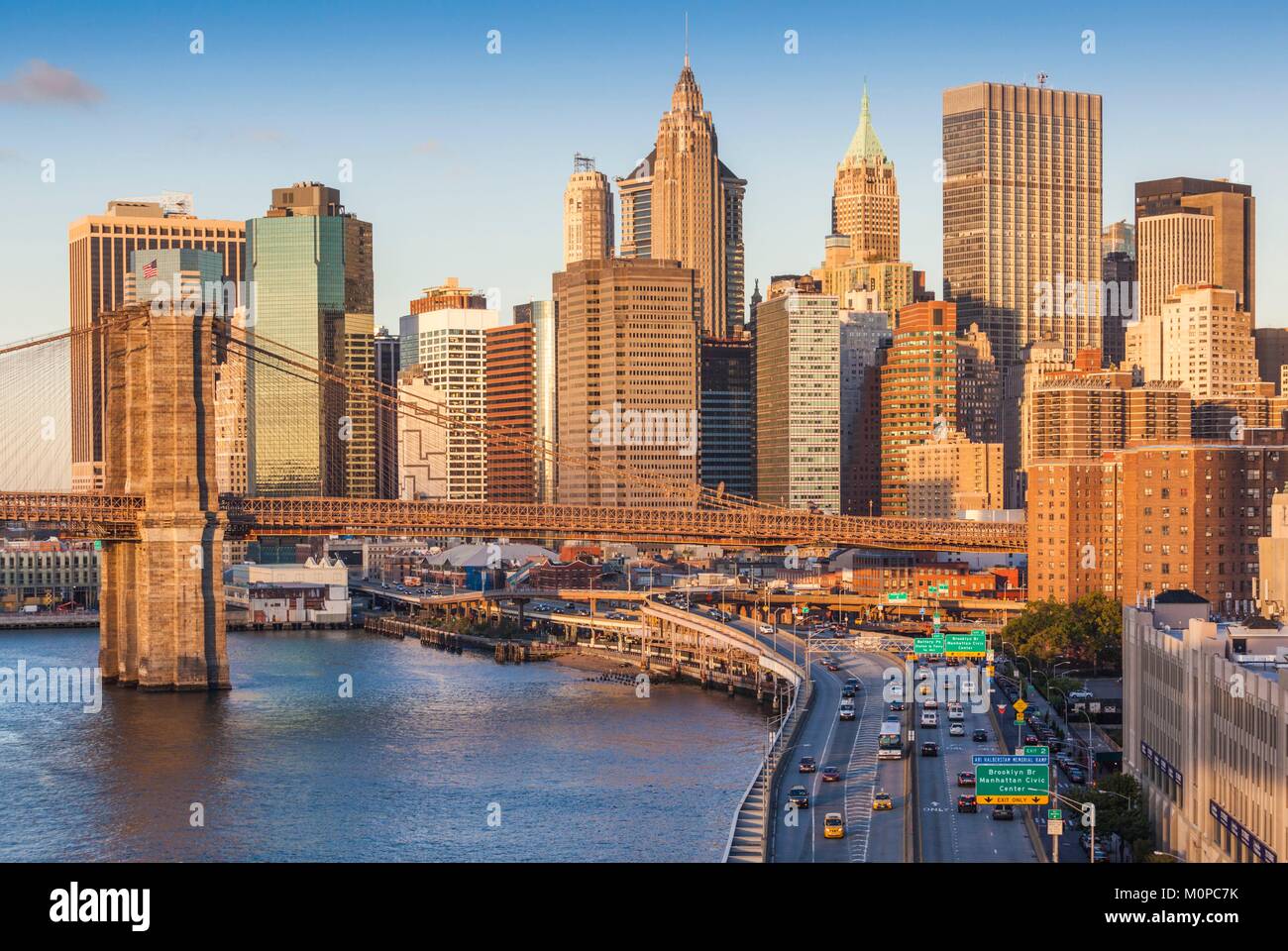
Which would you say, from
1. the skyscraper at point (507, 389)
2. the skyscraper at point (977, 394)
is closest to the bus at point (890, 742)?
the skyscraper at point (977, 394)

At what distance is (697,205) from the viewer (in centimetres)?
17075

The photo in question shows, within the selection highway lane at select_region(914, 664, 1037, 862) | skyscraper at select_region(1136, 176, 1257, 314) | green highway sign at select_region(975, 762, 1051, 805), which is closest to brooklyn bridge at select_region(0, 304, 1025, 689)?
highway lane at select_region(914, 664, 1037, 862)

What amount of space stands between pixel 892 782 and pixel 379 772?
1167cm

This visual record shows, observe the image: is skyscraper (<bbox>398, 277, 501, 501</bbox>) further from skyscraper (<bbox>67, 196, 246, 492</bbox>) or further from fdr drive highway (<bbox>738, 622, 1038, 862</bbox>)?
fdr drive highway (<bbox>738, 622, 1038, 862</bbox>)

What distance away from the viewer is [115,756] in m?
41.6

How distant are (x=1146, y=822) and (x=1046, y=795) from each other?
8.17 ft

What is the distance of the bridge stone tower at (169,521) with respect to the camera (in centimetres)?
5441

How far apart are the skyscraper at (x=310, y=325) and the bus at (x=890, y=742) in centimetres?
10911

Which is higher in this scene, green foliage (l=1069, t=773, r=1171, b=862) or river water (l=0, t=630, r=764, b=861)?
green foliage (l=1069, t=773, r=1171, b=862)

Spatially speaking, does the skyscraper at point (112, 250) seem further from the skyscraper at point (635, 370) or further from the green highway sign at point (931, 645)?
the green highway sign at point (931, 645)

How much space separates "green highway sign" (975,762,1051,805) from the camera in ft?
89.1

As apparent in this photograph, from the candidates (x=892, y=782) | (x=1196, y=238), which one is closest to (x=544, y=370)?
(x=1196, y=238)

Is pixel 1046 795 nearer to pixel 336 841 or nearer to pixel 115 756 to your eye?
pixel 336 841

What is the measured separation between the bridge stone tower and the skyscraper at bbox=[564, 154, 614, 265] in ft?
394
